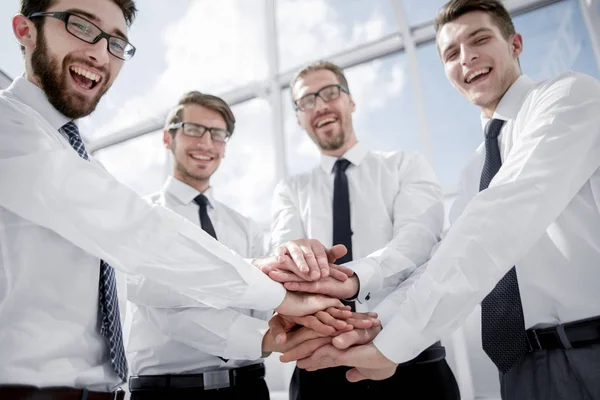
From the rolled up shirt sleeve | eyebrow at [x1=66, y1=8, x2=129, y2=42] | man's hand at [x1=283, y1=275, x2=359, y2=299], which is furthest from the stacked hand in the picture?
eyebrow at [x1=66, y1=8, x2=129, y2=42]

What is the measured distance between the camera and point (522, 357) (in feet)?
3.63

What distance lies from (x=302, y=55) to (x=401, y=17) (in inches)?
43.4

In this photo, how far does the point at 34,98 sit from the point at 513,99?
1.61 meters

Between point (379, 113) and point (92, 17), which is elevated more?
point (379, 113)

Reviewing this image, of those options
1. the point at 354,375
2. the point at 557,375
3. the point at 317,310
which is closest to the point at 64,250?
the point at 317,310

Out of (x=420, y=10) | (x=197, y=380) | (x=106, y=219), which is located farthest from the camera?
(x=420, y=10)

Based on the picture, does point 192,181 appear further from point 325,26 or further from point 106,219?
point 325,26

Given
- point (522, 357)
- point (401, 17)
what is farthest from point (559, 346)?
point (401, 17)

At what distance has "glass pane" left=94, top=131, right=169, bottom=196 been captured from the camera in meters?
4.57

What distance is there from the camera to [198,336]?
5.08 feet

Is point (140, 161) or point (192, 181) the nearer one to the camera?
point (192, 181)

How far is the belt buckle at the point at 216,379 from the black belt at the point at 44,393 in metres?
0.62

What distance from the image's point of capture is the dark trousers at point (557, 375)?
0.99 m

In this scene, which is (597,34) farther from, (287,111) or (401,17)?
(287,111)
